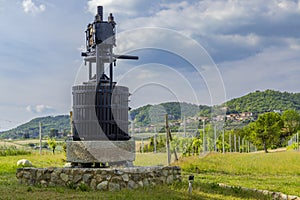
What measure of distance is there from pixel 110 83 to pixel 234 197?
4241 millimetres

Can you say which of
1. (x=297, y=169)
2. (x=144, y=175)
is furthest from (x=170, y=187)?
(x=297, y=169)

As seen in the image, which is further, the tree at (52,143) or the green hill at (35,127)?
the green hill at (35,127)

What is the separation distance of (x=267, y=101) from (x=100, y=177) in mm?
88239

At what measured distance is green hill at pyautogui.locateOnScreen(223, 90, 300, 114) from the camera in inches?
3290

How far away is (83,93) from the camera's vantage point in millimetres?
10789

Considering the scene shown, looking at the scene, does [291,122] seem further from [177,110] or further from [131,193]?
[131,193]

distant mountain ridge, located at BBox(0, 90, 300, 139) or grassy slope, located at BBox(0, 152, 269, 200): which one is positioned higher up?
distant mountain ridge, located at BBox(0, 90, 300, 139)

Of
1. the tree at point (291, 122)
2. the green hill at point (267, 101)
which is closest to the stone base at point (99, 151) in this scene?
the tree at point (291, 122)

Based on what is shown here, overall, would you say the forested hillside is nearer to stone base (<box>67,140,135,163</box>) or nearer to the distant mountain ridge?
the distant mountain ridge

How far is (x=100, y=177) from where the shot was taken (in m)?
8.99

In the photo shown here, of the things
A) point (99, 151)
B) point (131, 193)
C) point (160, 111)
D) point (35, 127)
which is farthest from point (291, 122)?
point (131, 193)

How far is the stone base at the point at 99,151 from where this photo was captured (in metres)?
10.4

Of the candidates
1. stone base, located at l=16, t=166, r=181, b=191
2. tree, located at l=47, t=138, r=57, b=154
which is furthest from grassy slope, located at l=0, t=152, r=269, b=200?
tree, located at l=47, t=138, r=57, b=154

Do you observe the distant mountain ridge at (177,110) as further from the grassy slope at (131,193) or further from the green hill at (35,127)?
the grassy slope at (131,193)
